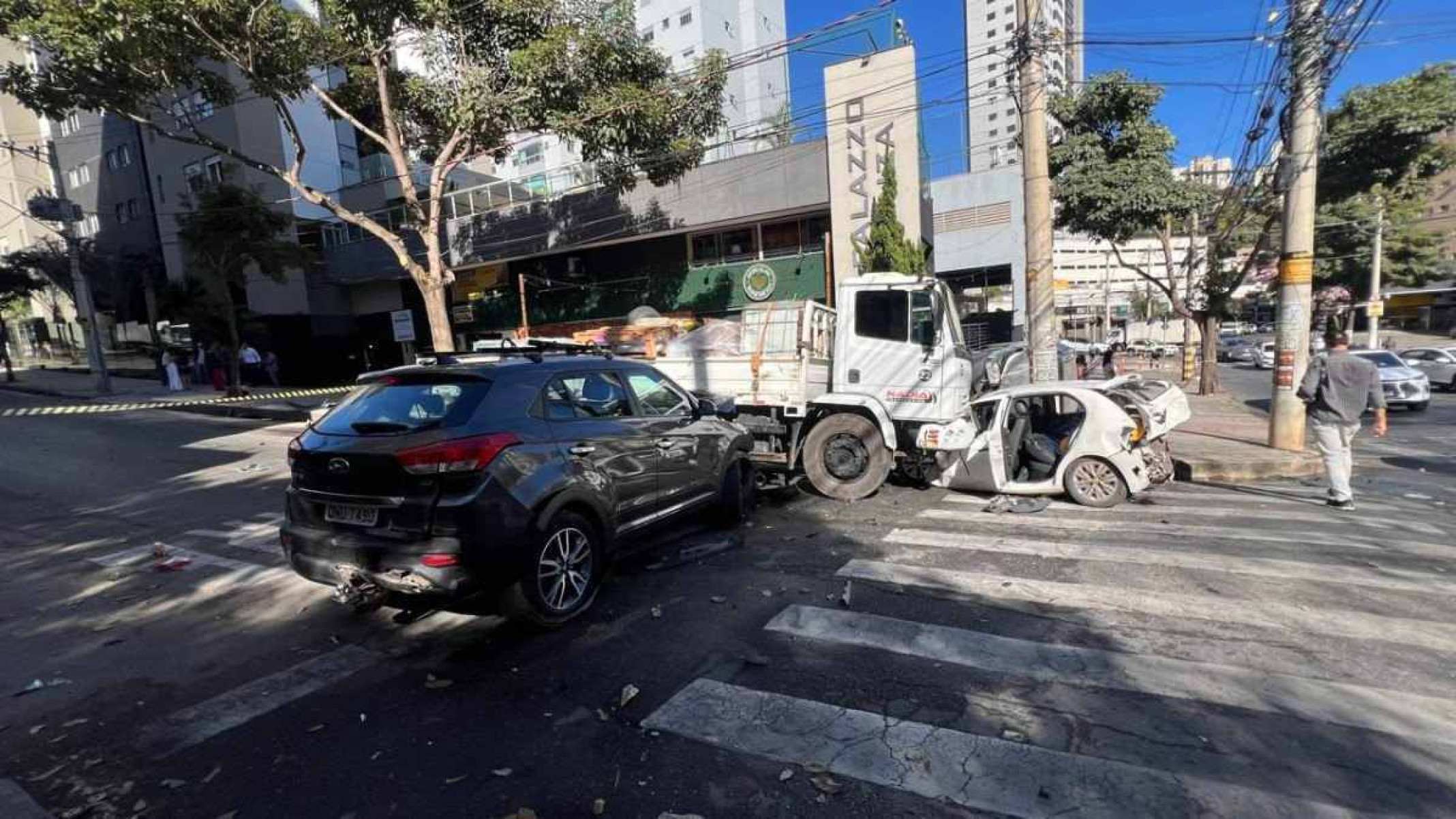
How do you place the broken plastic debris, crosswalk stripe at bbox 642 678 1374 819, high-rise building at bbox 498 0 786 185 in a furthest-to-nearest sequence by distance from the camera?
high-rise building at bbox 498 0 786 185 < the broken plastic debris < crosswalk stripe at bbox 642 678 1374 819

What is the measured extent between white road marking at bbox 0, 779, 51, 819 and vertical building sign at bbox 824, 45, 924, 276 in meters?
19.1

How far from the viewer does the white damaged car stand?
727 centimetres

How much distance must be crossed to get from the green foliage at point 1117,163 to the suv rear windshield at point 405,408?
16.1m

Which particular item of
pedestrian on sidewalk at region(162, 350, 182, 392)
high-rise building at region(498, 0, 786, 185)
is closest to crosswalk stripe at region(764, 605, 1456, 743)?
pedestrian on sidewalk at region(162, 350, 182, 392)

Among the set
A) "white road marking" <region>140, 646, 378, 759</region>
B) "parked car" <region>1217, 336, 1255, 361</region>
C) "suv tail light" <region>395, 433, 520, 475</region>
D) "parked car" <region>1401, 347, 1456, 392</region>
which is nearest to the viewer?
"white road marking" <region>140, 646, 378, 759</region>

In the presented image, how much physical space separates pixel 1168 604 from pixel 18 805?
622 centimetres

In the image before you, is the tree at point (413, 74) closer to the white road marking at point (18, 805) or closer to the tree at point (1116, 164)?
the tree at point (1116, 164)

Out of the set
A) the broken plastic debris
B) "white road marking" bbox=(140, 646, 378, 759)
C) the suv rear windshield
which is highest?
the suv rear windshield

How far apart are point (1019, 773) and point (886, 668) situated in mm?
1021

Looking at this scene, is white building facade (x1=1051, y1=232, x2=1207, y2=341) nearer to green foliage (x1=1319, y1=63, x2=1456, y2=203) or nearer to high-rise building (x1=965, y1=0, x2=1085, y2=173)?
green foliage (x1=1319, y1=63, x2=1456, y2=203)

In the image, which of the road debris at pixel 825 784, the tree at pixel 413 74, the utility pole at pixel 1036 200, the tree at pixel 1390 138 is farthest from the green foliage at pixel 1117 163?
the road debris at pixel 825 784

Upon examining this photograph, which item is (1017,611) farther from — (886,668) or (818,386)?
(818,386)

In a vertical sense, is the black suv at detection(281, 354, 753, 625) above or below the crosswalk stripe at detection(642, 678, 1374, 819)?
above

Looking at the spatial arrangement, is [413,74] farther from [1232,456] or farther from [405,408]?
[1232,456]
